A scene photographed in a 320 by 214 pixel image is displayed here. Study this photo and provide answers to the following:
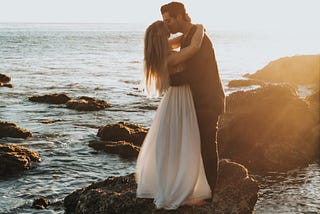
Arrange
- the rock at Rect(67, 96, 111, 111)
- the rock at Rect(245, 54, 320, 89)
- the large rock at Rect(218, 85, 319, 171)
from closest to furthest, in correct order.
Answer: the large rock at Rect(218, 85, 319, 171) → the rock at Rect(67, 96, 111, 111) → the rock at Rect(245, 54, 320, 89)

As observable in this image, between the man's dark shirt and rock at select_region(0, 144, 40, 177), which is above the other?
the man's dark shirt

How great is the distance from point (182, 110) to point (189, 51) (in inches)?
37.2

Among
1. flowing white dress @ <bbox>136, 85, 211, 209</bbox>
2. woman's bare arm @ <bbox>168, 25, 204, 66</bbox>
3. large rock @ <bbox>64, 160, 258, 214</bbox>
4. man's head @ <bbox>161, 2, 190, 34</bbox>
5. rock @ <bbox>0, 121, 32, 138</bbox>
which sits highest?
man's head @ <bbox>161, 2, 190, 34</bbox>

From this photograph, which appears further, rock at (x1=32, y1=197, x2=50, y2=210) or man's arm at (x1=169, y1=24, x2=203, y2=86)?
rock at (x1=32, y1=197, x2=50, y2=210)

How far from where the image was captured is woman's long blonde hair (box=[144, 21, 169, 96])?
5.89 metres

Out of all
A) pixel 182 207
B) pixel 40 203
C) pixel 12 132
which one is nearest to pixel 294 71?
pixel 12 132

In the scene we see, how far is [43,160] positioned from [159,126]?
31.5 feet

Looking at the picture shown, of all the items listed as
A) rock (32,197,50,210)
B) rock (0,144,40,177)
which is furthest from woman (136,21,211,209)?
rock (0,144,40,177)

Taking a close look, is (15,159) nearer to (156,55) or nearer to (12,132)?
(12,132)

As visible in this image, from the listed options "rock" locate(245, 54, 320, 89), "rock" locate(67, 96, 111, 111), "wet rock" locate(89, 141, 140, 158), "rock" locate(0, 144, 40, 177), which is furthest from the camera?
"rock" locate(245, 54, 320, 89)

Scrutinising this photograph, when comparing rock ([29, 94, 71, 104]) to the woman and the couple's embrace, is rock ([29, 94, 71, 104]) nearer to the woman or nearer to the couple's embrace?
the couple's embrace

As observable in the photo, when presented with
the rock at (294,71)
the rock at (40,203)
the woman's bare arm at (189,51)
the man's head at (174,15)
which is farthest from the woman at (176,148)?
the rock at (294,71)

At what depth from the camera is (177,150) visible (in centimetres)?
664

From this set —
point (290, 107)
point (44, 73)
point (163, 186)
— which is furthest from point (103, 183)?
point (44, 73)
